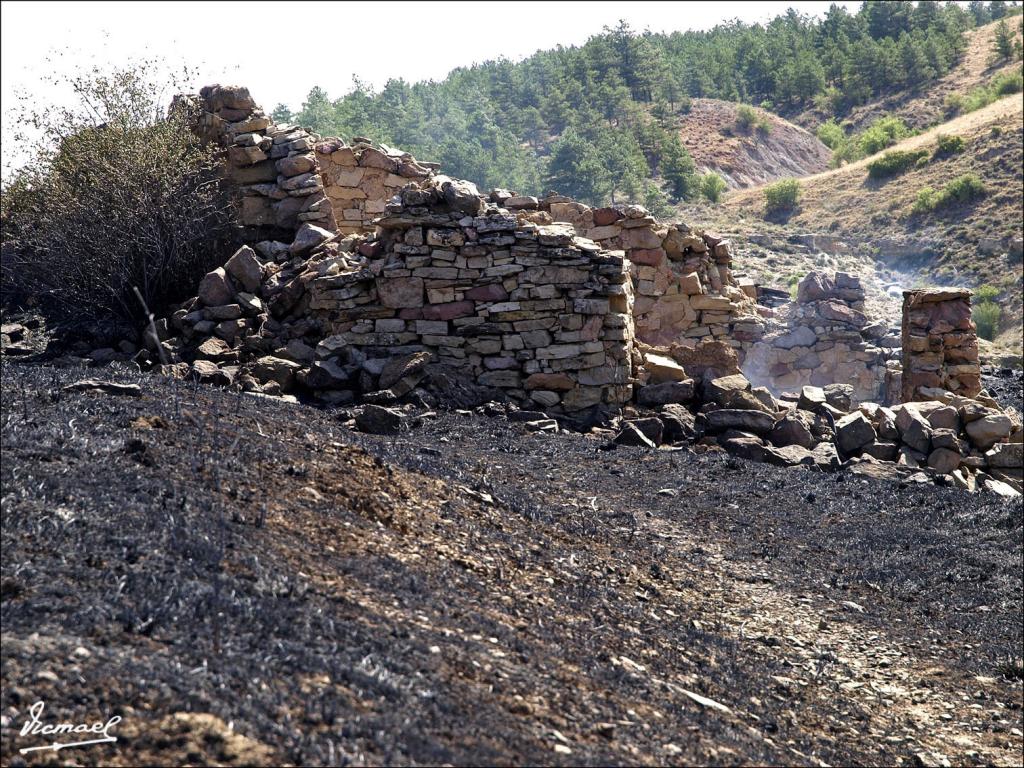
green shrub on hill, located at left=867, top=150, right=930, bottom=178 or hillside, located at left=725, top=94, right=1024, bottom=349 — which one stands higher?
green shrub on hill, located at left=867, top=150, right=930, bottom=178

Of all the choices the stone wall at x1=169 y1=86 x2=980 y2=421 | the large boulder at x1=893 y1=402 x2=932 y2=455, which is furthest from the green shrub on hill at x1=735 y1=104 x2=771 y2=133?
the large boulder at x1=893 y1=402 x2=932 y2=455

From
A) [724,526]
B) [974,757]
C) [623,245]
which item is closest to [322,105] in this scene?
[623,245]

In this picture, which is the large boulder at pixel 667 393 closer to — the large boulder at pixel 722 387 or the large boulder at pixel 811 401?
the large boulder at pixel 722 387

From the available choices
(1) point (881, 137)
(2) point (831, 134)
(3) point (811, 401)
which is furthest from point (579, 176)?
(3) point (811, 401)

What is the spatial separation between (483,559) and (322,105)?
34.2 metres

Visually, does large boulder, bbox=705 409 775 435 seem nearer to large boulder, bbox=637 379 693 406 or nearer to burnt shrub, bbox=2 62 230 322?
large boulder, bbox=637 379 693 406

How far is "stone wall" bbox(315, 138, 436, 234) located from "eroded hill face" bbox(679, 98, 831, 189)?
36382 mm

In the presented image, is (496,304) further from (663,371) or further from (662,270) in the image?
(662,270)

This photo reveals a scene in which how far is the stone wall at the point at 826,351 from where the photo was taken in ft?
58.3

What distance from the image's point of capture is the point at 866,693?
5.65 metres

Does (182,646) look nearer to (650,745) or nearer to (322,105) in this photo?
(650,745)

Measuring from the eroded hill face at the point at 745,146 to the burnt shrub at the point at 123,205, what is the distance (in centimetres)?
3817

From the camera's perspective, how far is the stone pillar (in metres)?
13.7

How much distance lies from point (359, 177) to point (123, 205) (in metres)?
2.85
